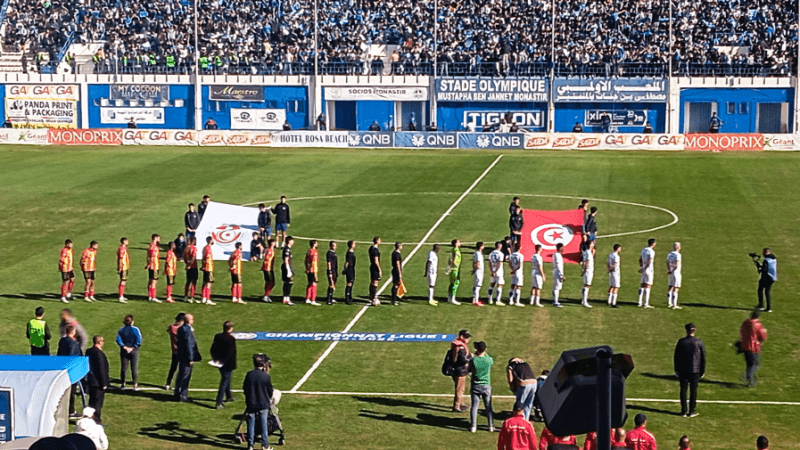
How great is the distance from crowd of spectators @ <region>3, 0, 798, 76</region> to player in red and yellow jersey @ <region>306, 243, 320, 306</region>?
49.0 meters

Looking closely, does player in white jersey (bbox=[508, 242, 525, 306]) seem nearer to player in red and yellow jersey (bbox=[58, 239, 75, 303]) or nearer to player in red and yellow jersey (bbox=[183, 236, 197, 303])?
player in red and yellow jersey (bbox=[183, 236, 197, 303])

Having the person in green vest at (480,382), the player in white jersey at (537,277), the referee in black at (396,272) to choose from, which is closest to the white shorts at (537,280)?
the player in white jersey at (537,277)

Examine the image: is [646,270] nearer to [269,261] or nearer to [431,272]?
[431,272]

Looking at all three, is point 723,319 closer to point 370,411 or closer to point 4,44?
point 370,411

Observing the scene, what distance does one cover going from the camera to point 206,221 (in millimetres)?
35281

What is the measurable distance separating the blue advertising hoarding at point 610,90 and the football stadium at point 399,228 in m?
0.20

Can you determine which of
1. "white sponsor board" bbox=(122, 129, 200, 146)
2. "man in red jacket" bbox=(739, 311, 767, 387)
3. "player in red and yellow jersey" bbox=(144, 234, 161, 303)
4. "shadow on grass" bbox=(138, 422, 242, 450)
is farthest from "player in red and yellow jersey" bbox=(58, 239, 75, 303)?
"white sponsor board" bbox=(122, 129, 200, 146)

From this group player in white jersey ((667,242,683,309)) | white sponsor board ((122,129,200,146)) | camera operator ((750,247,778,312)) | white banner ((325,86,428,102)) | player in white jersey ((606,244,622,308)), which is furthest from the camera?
white banner ((325,86,428,102))

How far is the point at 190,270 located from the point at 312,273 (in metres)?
3.09

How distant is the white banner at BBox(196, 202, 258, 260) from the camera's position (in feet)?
114

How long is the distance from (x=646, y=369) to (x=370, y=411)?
604 cm

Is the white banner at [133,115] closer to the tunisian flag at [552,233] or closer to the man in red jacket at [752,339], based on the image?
the tunisian flag at [552,233]

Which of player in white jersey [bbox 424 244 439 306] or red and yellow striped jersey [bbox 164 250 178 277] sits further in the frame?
red and yellow striped jersey [bbox 164 250 178 277]

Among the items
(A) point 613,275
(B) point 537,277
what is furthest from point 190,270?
(A) point 613,275
